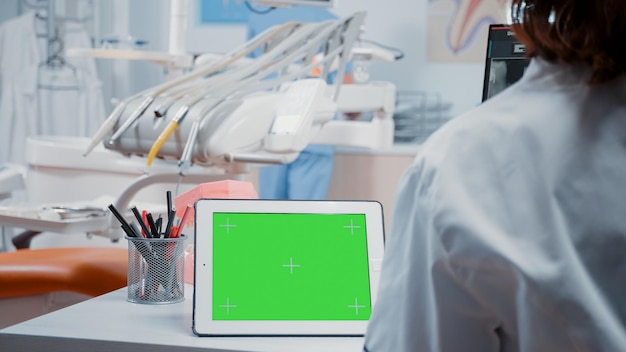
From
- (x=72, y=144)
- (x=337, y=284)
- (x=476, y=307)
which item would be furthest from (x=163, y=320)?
(x=72, y=144)

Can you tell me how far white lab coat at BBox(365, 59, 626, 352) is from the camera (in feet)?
2.24

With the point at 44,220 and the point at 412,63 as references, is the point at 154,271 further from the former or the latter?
the point at 412,63

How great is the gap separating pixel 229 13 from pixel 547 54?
442 cm

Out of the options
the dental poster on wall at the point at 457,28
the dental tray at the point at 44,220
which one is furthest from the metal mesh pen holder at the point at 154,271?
the dental poster on wall at the point at 457,28

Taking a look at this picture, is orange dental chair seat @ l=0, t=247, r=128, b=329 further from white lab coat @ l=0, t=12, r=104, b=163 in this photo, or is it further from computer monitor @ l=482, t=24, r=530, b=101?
white lab coat @ l=0, t=12, r=104, b=163

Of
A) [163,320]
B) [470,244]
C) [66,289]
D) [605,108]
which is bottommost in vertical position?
[66,289]

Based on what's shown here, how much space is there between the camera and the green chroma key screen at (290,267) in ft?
3.90

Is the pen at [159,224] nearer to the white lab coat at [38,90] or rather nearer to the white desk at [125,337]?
the white desk at [125,337]

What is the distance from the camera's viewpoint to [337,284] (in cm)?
123

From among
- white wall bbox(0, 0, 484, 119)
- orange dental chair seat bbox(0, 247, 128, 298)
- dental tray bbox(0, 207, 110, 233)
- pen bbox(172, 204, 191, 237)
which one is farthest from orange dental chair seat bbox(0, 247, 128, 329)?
white wall bbox(0, 0, 484, 119)

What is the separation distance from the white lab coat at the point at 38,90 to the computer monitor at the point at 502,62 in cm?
370

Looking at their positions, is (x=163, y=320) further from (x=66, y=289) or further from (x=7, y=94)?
(x=7, y=94)

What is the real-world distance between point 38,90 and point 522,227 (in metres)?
4.36

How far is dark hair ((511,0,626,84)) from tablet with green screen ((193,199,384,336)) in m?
0.57
